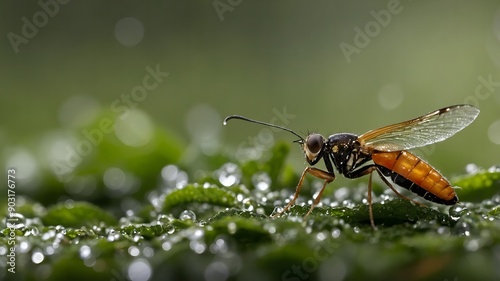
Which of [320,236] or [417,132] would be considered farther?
[417,132]

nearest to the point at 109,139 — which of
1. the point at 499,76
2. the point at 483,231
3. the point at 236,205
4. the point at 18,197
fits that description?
the point at 18,197

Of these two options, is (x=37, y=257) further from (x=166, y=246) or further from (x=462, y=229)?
(x=462, y=229)

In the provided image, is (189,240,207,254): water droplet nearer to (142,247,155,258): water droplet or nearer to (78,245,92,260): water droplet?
(142,247,155,258): water droplet

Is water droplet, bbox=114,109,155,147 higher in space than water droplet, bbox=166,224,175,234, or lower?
higher

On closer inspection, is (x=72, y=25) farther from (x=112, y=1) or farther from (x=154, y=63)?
(x=154, y=63)

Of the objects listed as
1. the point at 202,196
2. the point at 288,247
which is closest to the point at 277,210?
the point at 202,196

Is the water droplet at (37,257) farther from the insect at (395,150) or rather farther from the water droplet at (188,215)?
the insect at (395,150)

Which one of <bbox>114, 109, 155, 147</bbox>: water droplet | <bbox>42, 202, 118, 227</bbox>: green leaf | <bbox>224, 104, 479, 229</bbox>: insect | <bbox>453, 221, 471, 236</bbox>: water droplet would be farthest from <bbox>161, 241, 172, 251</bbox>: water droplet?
<bbox>114, 109, 155, 147</bbox>: water droplet

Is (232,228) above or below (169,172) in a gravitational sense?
below
